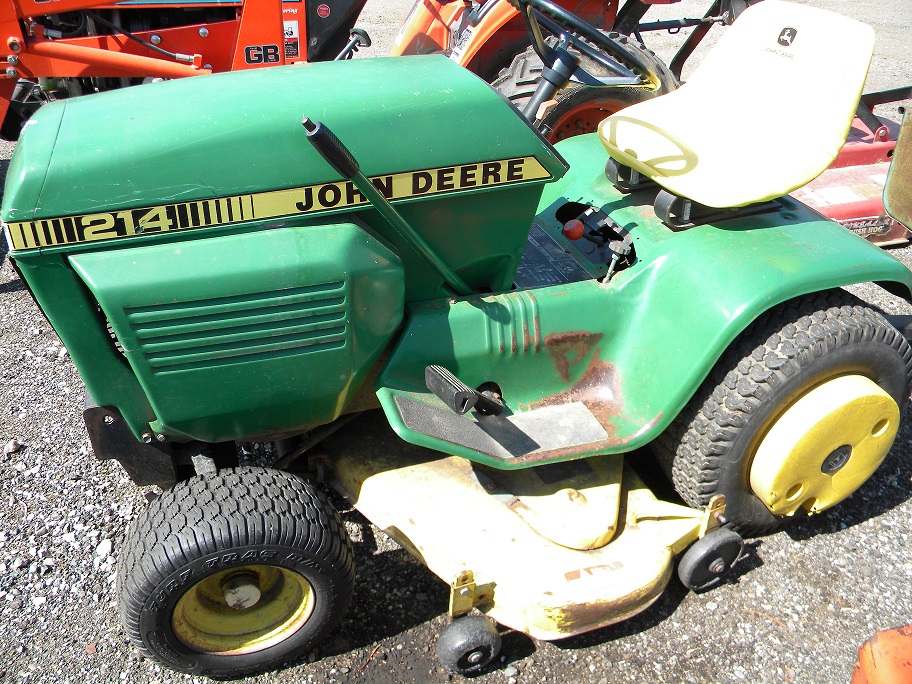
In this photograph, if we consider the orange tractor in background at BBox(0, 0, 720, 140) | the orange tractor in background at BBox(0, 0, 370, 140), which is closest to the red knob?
the orange tractor in background at BBox(0, 0, 720, 140)

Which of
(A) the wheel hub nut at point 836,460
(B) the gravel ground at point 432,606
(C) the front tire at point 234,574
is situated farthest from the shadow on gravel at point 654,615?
(C) the front tire at point 234,574

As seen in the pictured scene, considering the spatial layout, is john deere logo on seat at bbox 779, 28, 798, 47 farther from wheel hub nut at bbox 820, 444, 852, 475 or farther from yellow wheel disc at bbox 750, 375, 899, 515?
wheel hub nut at bbox 820, 444, 852, 475

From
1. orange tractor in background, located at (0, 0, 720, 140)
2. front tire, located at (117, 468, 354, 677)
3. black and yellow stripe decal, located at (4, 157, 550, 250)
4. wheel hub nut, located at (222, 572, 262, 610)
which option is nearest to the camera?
black and yellow stripe decal, located at (4, 157, 550, 250)

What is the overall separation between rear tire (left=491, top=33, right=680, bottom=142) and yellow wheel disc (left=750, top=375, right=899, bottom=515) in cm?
187

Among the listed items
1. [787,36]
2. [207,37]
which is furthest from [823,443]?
[207,37]

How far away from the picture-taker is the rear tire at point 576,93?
3.67 meters

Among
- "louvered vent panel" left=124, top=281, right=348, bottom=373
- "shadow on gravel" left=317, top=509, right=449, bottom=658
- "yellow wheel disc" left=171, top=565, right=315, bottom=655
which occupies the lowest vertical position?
"shadow on gravel" left=317, top=509, right=449, bottom=658

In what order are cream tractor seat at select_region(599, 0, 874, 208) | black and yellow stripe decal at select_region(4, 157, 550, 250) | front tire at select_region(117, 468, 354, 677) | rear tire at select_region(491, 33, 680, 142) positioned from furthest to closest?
1. rear tire at select_region(491, 33, 680, 142)
2. cream tractor seat at select_region(599, 0, 874, 208)
3. front tire at select_region(117, 468, 354, 677)
4. black and yellow stripe decal at select_region(4, 157, 550, 250)

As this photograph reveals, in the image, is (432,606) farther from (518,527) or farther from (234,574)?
(234,574)

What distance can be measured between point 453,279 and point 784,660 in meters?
1.35

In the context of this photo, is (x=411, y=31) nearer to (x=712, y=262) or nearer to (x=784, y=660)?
(x=712, y=262)

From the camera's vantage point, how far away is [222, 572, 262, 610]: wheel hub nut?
6.54ft

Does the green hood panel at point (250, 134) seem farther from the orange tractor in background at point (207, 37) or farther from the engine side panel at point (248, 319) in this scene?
the orange tractor in background at point (207, 37)

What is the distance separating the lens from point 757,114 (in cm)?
250
